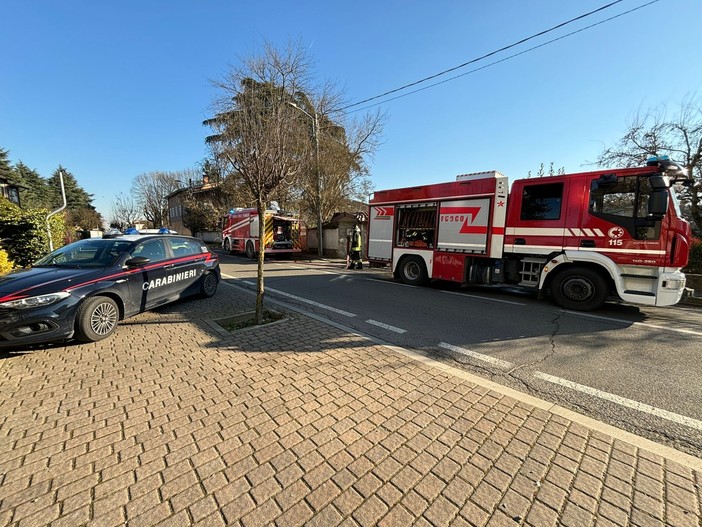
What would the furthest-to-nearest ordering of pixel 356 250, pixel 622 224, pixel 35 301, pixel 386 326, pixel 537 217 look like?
pixel 356 250
pixel 537 217
pixel 622 224
pixel 386 326
pixel 35 301

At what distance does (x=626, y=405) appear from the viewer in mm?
2914

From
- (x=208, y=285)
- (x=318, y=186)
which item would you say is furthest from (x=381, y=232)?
Answer: (x=318, y=186)

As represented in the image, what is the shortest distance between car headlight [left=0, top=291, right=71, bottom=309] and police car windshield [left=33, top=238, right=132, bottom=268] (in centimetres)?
89

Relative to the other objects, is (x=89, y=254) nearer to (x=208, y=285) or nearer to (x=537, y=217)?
(x=208, y=285)

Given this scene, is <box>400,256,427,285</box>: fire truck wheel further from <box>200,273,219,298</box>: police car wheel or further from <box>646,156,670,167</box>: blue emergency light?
<box>200,273,219,298</box>: police car wheel

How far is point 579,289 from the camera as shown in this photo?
6.32 metres

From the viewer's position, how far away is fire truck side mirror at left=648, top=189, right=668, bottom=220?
16.7 ft

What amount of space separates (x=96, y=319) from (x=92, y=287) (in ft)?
1.57

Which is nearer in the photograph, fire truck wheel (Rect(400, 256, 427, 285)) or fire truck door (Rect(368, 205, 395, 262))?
fire truck wheel (Rect(400, 256, 427, 285))

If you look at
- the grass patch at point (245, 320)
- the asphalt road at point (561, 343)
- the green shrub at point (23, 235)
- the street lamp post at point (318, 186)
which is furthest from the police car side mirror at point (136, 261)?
the street lamp post at point (318, 186)

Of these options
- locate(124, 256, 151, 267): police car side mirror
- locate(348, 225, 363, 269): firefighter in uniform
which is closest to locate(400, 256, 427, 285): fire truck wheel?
locate(348, 225, 363, 269): firefighter in uniform

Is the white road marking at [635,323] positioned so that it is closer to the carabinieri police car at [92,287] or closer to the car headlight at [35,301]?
the carabinieri police car at [92,287]

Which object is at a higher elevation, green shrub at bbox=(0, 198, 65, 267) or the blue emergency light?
the blue emergency light

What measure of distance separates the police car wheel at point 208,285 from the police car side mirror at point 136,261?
1.96 meters
